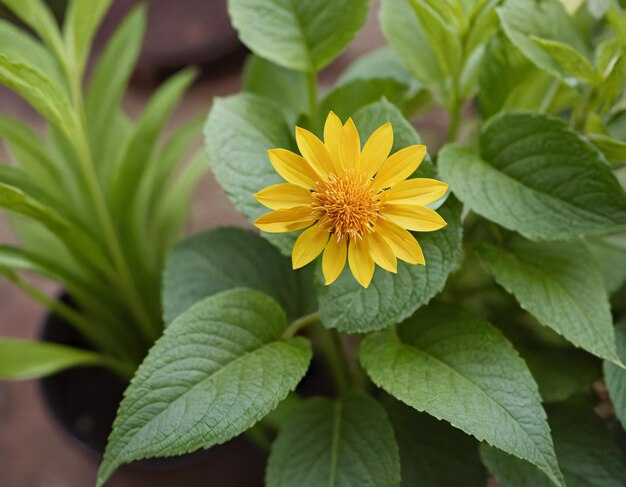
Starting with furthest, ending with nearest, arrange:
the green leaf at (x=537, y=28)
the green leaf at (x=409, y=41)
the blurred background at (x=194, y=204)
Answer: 1. the blurred background at (x=194, y=204)
2. the green leaf at (x=409, y=41)
3. the green leaf at (x=537, y=28)

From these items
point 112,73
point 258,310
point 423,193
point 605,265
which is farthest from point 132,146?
point 605,265

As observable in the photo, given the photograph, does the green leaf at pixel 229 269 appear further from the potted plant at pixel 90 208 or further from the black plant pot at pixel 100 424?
the black plant pot at pixel 100 424

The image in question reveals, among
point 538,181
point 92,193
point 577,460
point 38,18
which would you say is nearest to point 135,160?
point 92,193

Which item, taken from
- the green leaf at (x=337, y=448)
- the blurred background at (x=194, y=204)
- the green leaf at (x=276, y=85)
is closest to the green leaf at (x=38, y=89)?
the green leaf at (x=276, y=85)

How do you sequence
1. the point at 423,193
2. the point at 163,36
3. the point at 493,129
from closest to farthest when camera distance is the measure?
the point at 423,193 → the point at 493,129 → the point at 163,36

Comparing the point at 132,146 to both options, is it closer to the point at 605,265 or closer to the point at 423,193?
the point at 423,193

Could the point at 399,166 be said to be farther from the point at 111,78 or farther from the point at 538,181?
the point at 111,78
